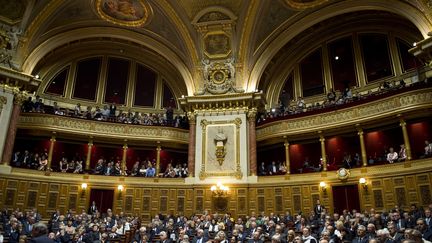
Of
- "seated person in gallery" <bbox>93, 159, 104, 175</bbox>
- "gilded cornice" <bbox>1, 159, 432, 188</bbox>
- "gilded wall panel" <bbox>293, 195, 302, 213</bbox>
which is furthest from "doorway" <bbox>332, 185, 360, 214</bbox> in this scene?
"seated person in gallery" <bbox>93, 159, 104, 175</bbox>

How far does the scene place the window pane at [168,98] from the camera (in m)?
22.0

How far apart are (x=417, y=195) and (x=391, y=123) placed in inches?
144

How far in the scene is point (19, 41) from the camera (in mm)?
16578

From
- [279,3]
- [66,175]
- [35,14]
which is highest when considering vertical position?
[279,3]

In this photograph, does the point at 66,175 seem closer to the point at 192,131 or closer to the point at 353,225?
the point at 192,131

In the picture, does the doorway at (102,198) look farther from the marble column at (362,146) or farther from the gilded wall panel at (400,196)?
the gilded wall panel at (400,196)

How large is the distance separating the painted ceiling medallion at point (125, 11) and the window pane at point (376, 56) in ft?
37.6

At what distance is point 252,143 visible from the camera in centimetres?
1744

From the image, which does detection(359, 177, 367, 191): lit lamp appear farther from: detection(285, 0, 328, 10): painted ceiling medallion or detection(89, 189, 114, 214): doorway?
detection(89, 189, 114, 214): doorway

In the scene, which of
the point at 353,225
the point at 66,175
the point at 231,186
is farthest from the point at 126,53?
the point at 353,225

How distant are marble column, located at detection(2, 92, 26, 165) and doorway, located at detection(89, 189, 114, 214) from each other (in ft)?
13.0

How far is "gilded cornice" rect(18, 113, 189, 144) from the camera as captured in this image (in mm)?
16961

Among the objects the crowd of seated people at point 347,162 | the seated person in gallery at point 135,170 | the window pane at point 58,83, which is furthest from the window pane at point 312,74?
the window pane at point 58,83

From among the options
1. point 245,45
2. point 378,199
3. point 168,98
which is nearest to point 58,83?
point 168,98
